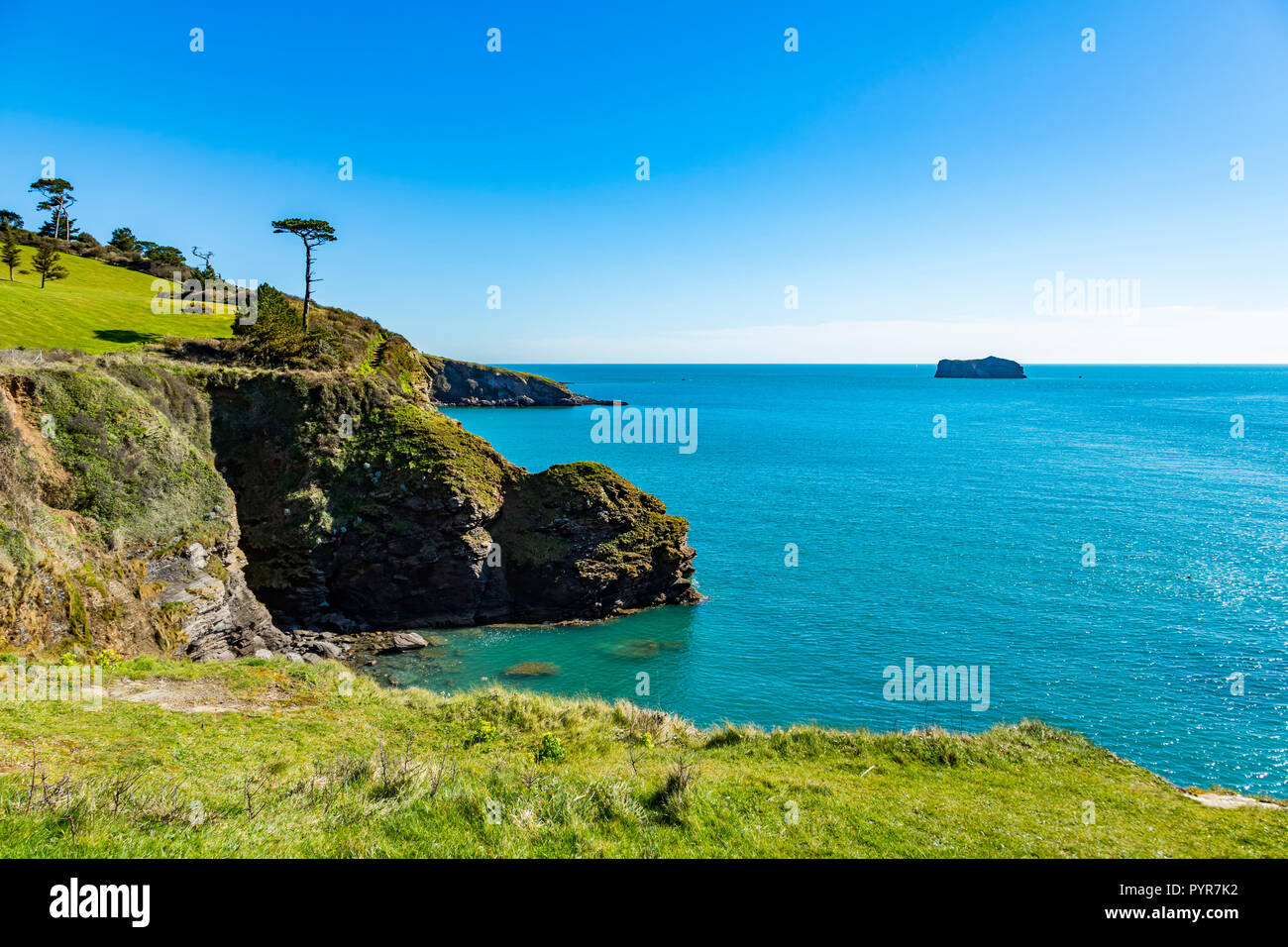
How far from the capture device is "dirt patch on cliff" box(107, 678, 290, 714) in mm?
19000

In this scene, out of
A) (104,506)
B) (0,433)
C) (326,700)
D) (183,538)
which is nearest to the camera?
(326,700)

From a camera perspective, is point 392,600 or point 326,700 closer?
point 326,700

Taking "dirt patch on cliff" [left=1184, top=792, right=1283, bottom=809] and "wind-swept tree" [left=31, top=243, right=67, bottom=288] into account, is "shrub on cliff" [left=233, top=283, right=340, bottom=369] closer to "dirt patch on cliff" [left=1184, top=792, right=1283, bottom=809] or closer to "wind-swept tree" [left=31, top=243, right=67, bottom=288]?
"wind-swept tree" [left=31, top=243, right=67, bottom=288]

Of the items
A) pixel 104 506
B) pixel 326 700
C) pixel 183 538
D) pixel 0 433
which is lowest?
pixel 326 700

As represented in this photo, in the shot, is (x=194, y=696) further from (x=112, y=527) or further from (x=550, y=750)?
(x=112, y=527)

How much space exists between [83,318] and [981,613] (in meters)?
73.7

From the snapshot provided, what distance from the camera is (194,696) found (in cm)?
2002

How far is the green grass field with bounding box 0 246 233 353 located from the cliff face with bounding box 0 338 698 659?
8260 millimetres

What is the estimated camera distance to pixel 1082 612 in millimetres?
42531

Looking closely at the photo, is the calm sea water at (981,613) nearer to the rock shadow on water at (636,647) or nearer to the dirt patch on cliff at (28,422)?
the rock shadow on water at (636,647)

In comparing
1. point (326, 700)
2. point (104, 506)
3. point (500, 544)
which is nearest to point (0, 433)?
point (104, 506)
